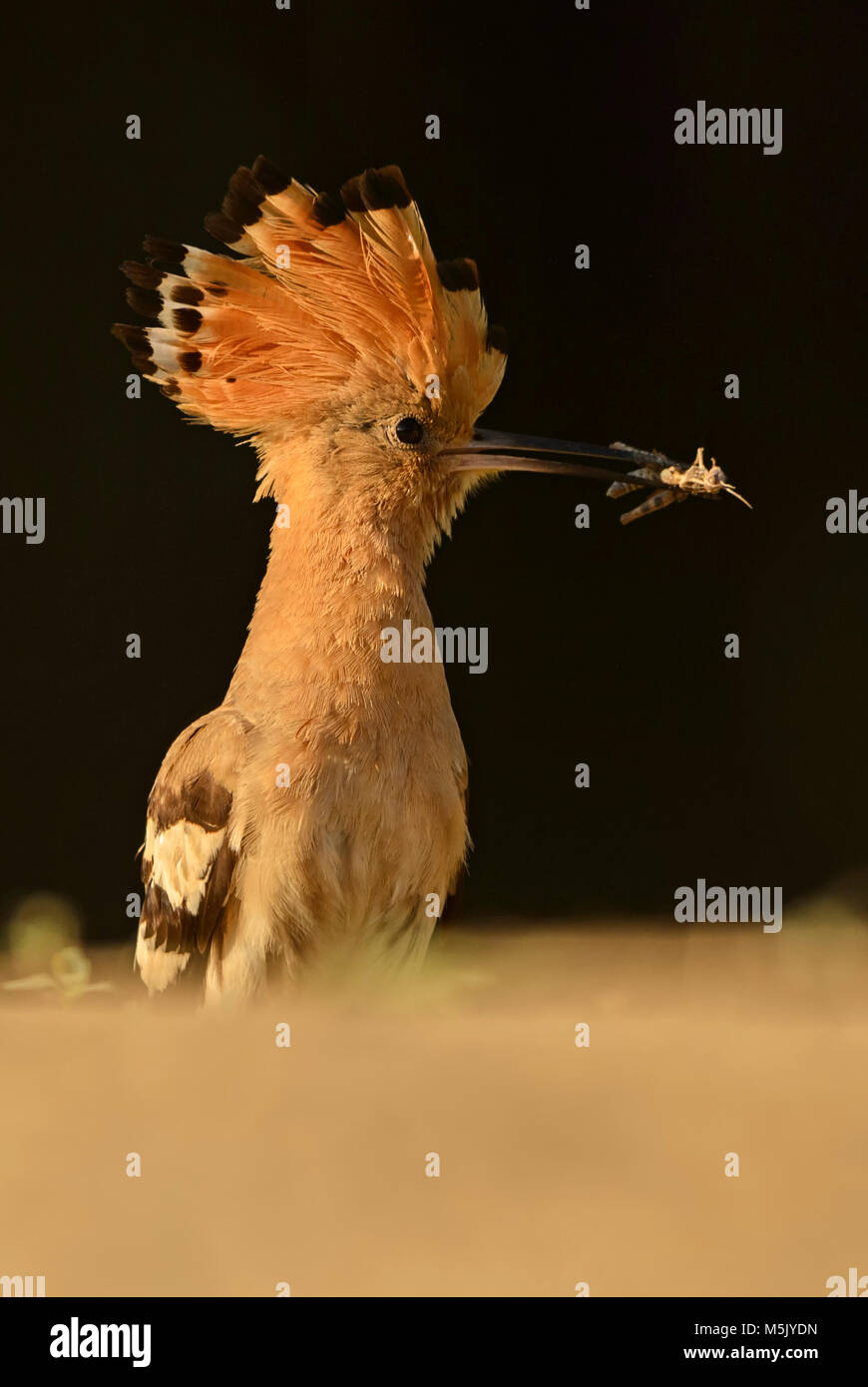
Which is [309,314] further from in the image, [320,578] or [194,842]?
[194,842]

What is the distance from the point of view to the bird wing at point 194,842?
206 centimetres

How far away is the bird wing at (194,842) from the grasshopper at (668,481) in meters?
0.67

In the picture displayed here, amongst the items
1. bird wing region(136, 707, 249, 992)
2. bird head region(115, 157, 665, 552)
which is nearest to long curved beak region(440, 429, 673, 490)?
bird head region(115, 157, 665, 552)

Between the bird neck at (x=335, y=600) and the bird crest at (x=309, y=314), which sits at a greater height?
the bird crest at (x=309, y=314)

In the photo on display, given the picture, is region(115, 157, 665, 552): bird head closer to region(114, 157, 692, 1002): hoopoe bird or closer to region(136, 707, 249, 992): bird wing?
region(114, 157, 692, 1002): hoopoe bird

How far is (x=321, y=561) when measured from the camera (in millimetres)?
2090

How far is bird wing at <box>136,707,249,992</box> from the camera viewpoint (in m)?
2.06

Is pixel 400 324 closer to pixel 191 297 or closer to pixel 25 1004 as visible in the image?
pixel 191 297

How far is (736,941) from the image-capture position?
3.29m

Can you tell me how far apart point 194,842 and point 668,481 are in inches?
34.2

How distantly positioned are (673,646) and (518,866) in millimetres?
673

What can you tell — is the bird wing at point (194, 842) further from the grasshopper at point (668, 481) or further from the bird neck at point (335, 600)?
the grasshopper at point (668, 481)

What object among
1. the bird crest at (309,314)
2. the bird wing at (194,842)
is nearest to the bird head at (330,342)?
the bird crest at (309,314)

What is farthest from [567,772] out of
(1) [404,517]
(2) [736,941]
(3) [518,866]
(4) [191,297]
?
(4) [191,297]
